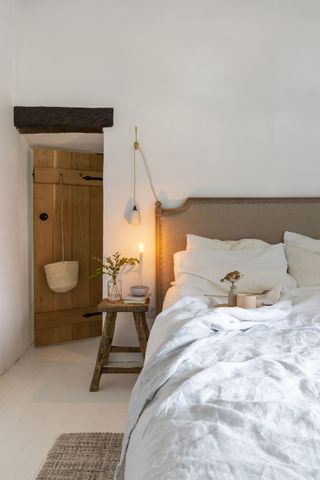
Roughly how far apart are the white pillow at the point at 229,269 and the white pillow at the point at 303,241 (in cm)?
15

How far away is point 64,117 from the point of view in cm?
324

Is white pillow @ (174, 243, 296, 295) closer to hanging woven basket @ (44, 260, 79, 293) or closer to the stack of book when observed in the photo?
the stack of book

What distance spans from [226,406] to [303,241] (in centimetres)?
226

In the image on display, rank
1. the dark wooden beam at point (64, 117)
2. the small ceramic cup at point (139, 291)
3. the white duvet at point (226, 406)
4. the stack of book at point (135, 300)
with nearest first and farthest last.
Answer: the white duvet at point (226, 406)
the stack of book at point (135, 300)
the small ceramic cup at point (139, 291)
the dark wooden beam at point (64, 117)

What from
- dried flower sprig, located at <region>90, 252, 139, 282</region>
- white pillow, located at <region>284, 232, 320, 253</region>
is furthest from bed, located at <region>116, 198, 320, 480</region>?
dried flower sprig, located at <region>90, 252, 139, 282</region>

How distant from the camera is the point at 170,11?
323 cm

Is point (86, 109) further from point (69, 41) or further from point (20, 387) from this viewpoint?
point (20, 387)

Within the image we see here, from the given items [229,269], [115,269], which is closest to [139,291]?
[115,269]

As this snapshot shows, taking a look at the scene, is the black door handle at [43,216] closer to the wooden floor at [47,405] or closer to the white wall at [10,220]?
the white wall at [10,220]

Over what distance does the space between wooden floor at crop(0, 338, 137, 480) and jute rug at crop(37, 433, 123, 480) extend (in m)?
0.06

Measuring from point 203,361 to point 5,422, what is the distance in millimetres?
1555

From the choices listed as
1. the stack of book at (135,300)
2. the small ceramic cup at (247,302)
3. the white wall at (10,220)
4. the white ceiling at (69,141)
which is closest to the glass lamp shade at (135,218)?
the stack of book at (135,300)

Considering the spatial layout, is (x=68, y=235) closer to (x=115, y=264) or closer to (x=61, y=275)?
(x=61, y=275)

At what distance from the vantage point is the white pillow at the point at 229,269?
2748 mm
